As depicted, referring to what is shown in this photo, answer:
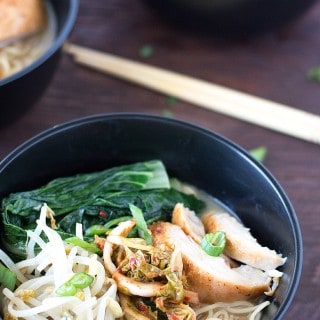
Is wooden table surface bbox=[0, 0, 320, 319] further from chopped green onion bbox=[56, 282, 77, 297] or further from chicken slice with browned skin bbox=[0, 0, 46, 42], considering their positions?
chopped green onion bbox=[56, 282, 77, 297]

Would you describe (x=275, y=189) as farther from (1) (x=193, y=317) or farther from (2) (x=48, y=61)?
(2) (x=48, y=61)

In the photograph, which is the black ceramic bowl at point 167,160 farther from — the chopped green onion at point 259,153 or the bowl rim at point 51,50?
the chopped green onion at point 259,153

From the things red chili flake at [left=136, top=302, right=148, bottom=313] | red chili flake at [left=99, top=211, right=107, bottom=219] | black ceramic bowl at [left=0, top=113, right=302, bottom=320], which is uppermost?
→ black ceramic bowl at [left=0, top=113, right=302, bottom=320]

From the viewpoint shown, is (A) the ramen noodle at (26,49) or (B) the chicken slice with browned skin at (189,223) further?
(A) the ramen noodle at (26,49)

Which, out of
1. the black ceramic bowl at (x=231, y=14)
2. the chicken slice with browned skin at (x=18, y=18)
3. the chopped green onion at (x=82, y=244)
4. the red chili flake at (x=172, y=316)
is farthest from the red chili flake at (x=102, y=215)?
the black ceramic bowl at (x=231, y=14)

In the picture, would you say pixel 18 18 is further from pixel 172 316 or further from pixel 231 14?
pixel 172 316

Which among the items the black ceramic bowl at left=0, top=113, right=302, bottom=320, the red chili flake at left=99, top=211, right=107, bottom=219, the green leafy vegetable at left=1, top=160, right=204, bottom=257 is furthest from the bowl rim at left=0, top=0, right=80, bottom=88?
the red chili flake at left=99, top=211, right=107, bottom=219
